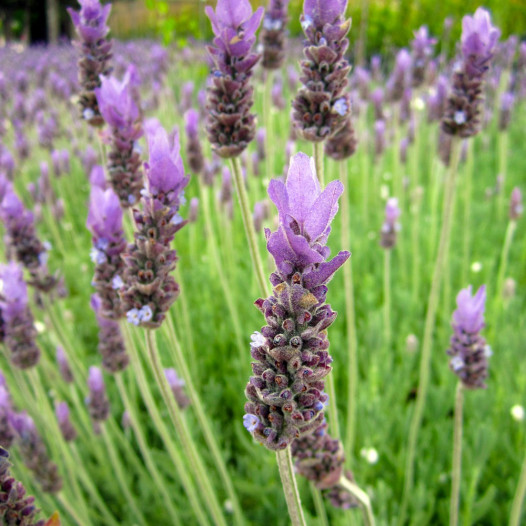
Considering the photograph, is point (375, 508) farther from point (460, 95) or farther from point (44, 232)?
point (44, 232)

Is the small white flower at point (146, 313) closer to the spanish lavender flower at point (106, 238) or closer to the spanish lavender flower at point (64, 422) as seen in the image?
the spanish lavender flower at point (106, 238)

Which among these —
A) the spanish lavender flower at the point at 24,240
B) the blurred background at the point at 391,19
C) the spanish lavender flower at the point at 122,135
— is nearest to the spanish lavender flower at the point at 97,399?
the spanish lavender flower at the point at 24,240

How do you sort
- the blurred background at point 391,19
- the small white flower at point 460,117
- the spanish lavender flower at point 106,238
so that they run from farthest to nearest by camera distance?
the blurred background at point 391,19
the small white flower at point 460,117
the spanish lavender flower at point 106,238

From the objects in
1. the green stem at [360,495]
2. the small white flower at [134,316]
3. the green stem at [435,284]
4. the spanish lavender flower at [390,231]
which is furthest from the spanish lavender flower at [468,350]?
the spanish lavender flower at [390,231]

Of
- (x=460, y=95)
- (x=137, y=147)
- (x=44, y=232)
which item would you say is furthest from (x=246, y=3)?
(x=44, y=232)

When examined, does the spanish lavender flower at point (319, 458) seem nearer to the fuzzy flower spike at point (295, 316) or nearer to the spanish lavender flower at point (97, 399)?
the fuzzy flower spike at point (295, 316)

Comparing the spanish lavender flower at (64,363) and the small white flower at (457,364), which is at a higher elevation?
the small white flower at (457,364)

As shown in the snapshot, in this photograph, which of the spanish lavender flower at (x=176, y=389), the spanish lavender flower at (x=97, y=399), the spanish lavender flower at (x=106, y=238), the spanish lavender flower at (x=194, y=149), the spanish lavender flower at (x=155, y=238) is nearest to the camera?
the spanish lavender flower at (x=155, y=238)

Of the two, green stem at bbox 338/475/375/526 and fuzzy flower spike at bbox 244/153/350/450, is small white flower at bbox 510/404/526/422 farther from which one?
fuzzy flower spike at bbox 244/153/350/450

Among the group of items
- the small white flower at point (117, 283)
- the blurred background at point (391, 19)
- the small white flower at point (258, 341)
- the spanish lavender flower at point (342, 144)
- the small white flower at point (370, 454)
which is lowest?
the small white flower at point (370, 454)

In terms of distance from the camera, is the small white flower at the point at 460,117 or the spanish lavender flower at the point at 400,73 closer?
the small white flower at the point at 460,117
